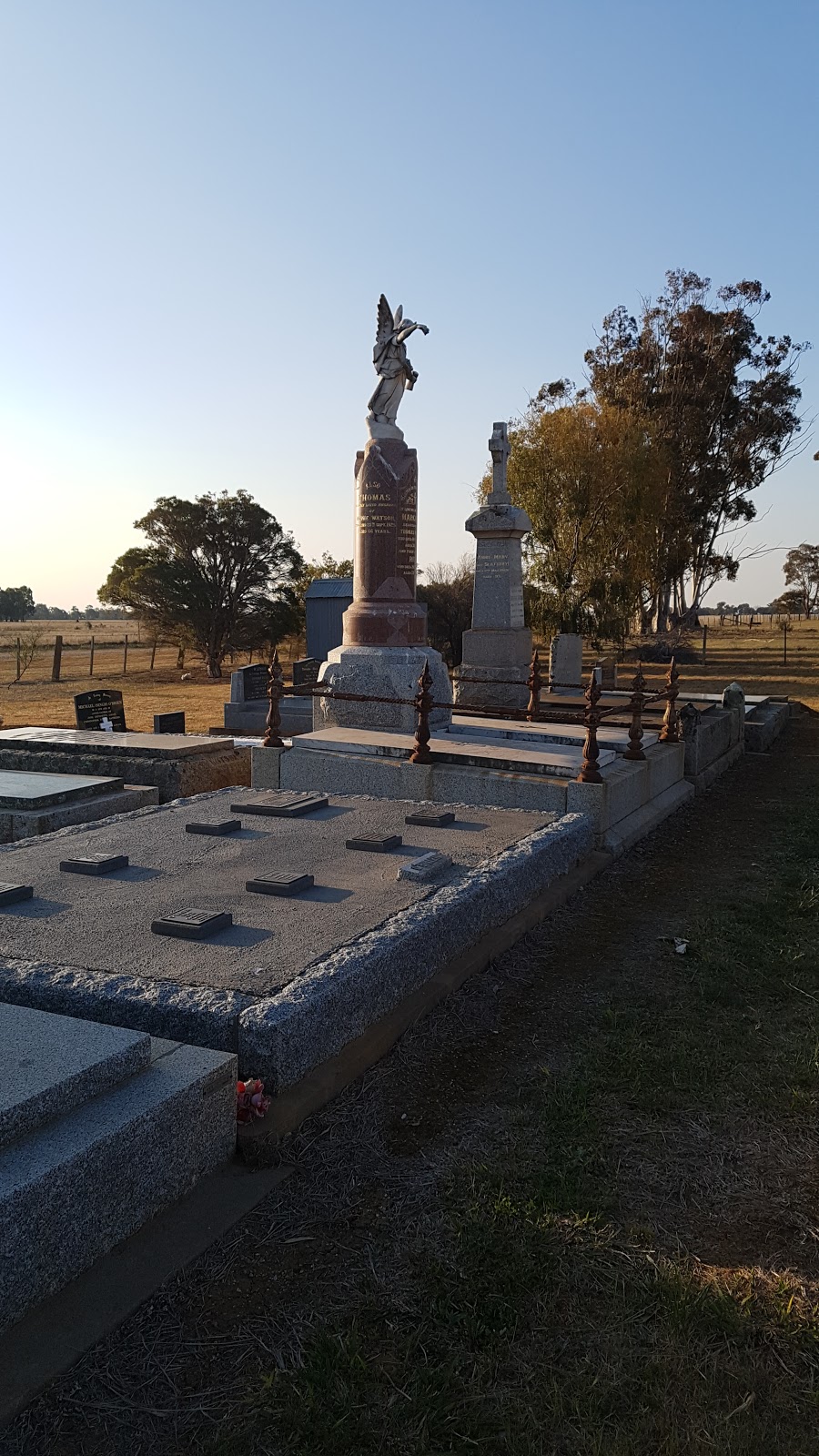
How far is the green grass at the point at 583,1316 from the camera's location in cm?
210

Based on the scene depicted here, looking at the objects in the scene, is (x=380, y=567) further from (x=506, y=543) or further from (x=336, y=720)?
(x=506, y=543)

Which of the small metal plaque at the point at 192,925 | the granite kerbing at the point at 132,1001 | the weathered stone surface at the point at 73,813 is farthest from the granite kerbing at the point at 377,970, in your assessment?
the weathered stone surface at the point at 73,813

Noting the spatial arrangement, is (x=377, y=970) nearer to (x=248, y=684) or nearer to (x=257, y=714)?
(x=257, y=714)

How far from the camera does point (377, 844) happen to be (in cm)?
573

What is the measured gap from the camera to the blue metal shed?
25656mm

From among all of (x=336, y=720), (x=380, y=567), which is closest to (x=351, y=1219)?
(x=336, y=720)

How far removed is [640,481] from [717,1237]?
28.8m

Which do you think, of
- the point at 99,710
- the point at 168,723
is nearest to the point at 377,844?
the point at 168,723

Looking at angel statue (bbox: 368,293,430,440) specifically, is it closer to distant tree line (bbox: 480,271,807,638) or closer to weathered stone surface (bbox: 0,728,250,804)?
weathered stone surface (bbox: 0,728,250,804)

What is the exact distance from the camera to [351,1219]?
9.37 ft

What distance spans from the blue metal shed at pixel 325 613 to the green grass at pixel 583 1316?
22319 mm

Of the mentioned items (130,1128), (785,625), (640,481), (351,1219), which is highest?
(640,481)

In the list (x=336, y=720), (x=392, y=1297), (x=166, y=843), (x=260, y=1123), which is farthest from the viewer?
(x=336, y=720)

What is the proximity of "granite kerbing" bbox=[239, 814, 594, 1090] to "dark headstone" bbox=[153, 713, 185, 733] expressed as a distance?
7.89 m
